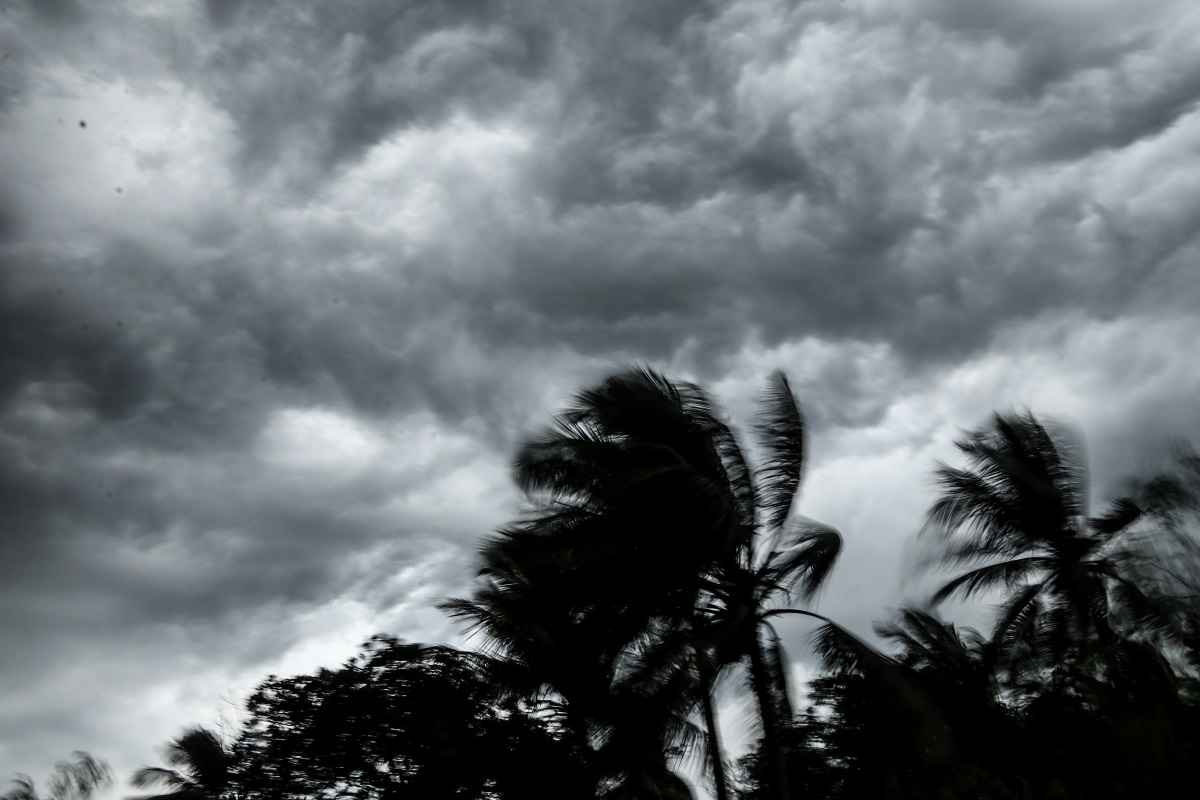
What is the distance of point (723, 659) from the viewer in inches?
469

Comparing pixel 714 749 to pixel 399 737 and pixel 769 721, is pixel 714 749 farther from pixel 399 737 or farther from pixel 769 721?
pixel 399 737

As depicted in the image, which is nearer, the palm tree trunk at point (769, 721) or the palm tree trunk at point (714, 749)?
the palm tree trunk at point (769, 721)

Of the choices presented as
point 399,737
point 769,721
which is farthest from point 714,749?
point 399,737

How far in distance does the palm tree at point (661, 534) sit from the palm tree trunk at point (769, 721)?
20mm

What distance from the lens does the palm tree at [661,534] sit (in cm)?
1179

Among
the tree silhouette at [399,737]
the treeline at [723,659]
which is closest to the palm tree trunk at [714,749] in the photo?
the treeline at [723,659]

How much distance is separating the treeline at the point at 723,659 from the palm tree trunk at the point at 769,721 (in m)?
0.04

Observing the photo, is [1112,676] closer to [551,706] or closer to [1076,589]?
[1076,589]

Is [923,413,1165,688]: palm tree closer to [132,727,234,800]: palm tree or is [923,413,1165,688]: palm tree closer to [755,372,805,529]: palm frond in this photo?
[755,372,805,529]: palm frond

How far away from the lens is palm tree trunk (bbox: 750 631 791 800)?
38.3 feet

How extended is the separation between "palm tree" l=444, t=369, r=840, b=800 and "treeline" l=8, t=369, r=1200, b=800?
3 cm

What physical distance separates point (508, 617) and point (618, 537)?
322 cm

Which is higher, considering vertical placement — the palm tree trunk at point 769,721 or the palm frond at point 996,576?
the palm frond at point 996,576

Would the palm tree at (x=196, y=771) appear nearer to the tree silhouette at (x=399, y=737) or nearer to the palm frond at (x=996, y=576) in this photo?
the tree silhouette at (x=399, y=737)
